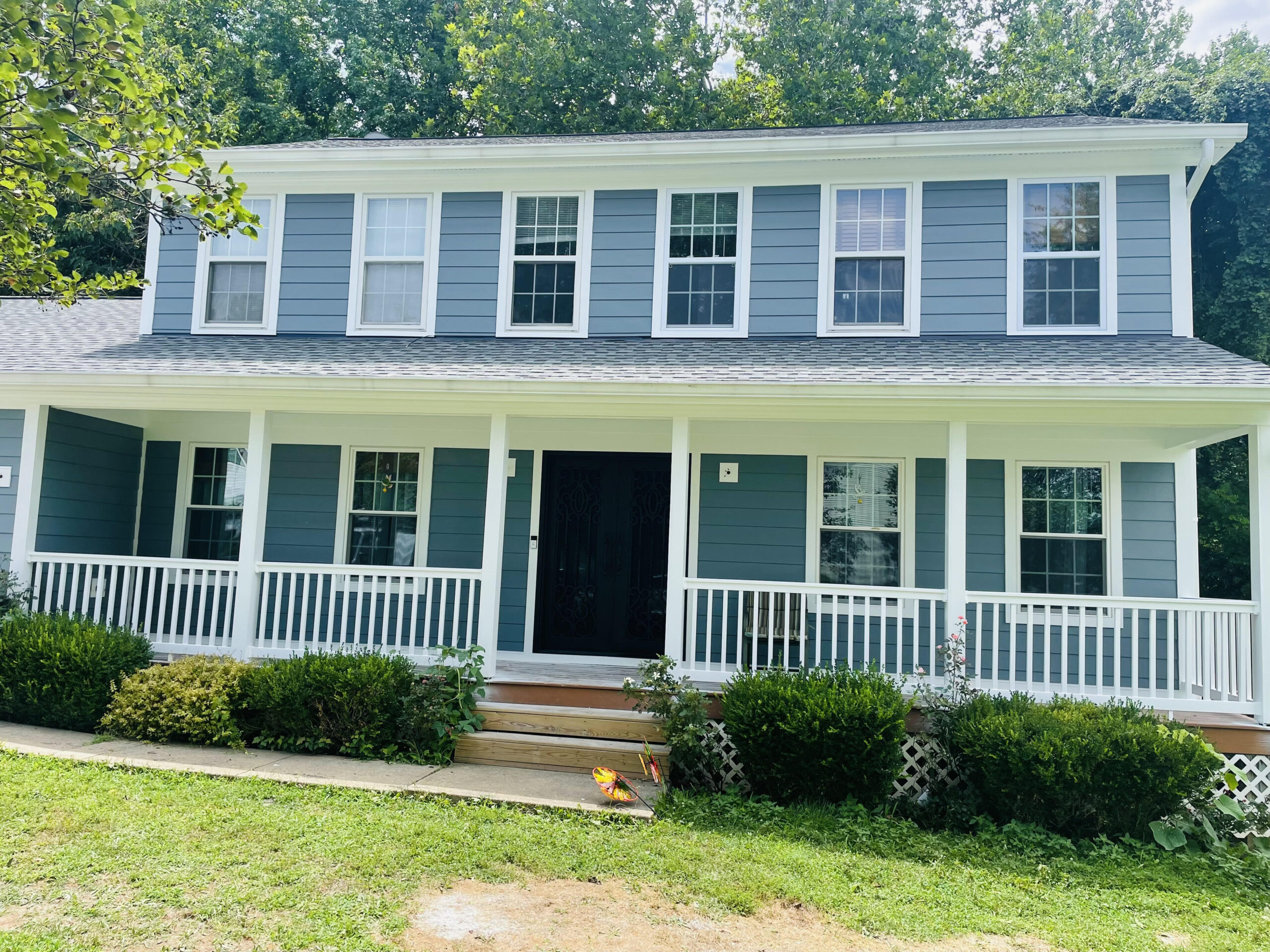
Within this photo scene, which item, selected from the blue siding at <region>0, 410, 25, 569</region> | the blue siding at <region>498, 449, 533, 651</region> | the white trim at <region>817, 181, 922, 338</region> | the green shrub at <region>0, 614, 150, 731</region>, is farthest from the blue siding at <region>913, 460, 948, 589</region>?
the blue siding at <region>0, 410, 25, 569</region>

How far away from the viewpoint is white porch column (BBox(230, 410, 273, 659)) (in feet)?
25.5

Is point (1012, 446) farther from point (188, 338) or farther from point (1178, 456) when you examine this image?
point (188, 338)

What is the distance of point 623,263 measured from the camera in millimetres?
9250

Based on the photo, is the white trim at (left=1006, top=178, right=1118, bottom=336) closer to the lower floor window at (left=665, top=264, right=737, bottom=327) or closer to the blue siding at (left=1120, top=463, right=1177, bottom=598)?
the blue siding at (left=1120, top=463, right=1177, bottom=598)

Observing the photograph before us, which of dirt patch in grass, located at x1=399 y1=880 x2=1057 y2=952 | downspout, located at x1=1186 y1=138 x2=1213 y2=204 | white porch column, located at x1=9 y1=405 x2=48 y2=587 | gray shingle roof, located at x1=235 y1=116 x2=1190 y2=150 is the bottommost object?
dirt patch in grass, located at x1=399 y1=880 x2=1057 y2=952

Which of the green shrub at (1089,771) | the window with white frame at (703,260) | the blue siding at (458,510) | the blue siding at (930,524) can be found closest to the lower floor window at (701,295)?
the window with white frame at (703,260)

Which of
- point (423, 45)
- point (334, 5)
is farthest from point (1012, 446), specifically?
point (334, 5)

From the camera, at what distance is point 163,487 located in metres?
9.80

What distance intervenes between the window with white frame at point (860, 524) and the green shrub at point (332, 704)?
13.9 feet

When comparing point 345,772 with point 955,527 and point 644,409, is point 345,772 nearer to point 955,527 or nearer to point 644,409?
point 644,409

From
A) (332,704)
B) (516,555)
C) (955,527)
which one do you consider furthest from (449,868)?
(516,555)

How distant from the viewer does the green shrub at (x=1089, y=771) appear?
571 centimetres

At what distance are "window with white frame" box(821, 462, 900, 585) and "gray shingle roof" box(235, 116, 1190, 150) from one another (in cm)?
335

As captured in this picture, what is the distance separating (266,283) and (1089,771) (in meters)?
8.96
